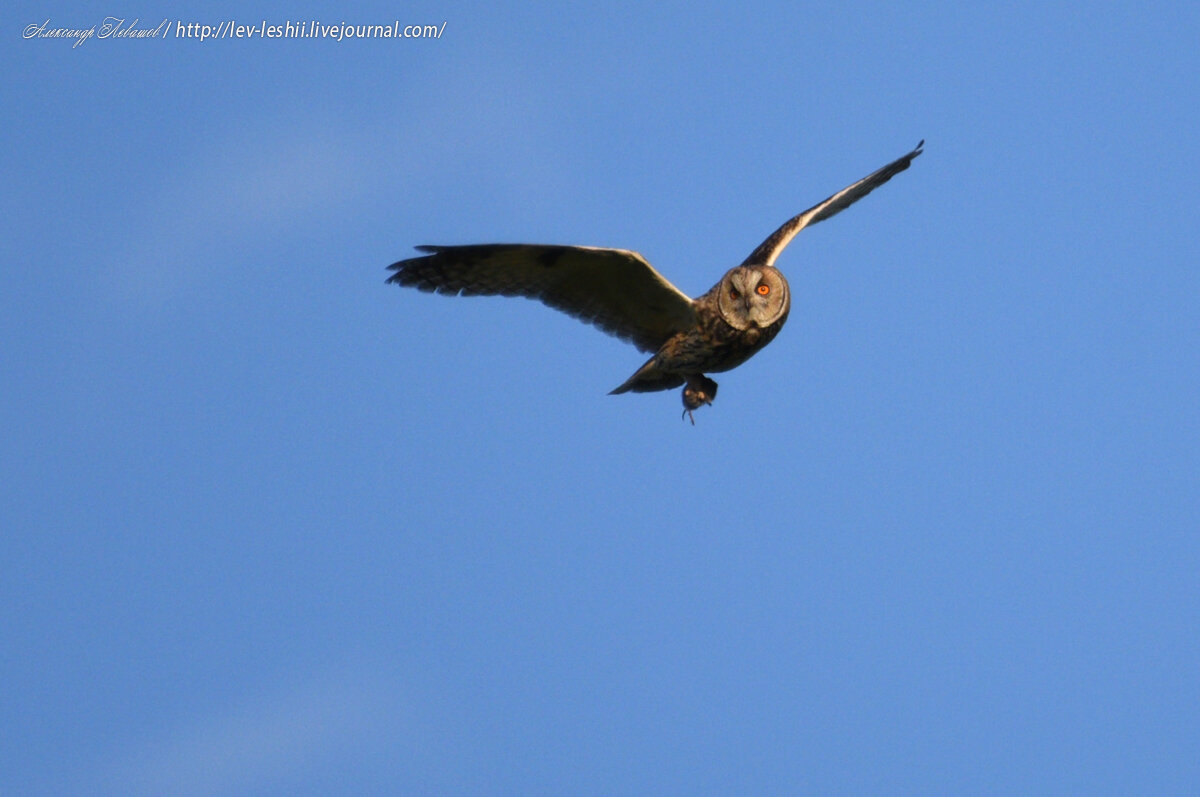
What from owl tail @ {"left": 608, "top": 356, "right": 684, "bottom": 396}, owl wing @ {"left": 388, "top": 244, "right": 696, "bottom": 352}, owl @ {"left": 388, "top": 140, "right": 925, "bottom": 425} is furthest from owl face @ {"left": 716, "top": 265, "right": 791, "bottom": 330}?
owl tail @ {"left": 608, "top": 356, "right": 684, "bottom": 396}

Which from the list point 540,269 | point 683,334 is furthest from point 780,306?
point 540,269

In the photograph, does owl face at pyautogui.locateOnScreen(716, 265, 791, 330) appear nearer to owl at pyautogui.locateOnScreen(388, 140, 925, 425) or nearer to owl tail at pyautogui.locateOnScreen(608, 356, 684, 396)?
owl at pyautogui.locateOnScreen(388, 140, 925, 425)

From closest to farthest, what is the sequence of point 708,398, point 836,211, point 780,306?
point 780,306 < point 708,398 < point 836,211

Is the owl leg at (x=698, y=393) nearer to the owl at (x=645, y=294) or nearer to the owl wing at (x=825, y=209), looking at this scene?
the owl at (x=645, y=294)

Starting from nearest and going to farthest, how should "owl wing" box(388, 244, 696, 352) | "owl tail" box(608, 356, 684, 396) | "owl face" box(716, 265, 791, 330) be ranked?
"owl face" box(716, 265, 791, 330) → "owl wing" box(388, 244, 696, 352) → "owl tail" box(608, 356, 684, 396)

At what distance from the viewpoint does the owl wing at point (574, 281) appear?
11109 mm

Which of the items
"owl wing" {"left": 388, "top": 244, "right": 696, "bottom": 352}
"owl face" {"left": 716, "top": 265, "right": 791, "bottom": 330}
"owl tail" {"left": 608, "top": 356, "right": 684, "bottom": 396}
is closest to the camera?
"owl face" {"left": 716, "top": 265, "right": 791, "bottom": 330}

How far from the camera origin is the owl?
→ 11.0 m

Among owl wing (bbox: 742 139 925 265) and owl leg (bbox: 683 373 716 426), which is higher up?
owl wing (bbox: 742 139 925 265)

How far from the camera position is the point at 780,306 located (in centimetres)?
1101

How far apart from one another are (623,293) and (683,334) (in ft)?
1.97

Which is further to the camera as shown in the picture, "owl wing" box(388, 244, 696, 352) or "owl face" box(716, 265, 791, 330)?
"owl wing" box(388, 244, 696, 352)

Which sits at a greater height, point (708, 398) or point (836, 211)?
point (836, 211)

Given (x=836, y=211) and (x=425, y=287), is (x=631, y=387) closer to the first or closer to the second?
(x=425, y=287)
